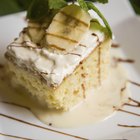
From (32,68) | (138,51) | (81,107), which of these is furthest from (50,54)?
(138,51)

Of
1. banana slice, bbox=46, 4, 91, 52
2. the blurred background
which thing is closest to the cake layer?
banana slice, bbox=46, 4, 91, 52

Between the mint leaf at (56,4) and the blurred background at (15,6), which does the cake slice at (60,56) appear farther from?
the blurred background at (15,6)

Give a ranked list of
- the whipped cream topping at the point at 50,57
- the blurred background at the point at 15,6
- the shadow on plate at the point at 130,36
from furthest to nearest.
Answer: the blurred background at the point at 15,6, the shadow on plate at the point at 130,36, the whipped cream topping at the point at 50,57

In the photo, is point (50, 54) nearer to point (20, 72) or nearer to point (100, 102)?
point (20, 72)

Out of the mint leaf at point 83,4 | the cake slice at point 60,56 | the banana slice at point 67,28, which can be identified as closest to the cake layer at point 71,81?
the cake slice at point 60,56

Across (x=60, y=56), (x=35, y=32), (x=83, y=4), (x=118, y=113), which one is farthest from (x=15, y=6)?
(x=118, y=113)

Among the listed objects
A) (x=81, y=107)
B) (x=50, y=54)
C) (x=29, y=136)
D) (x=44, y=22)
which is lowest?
(x=29, y=136)
